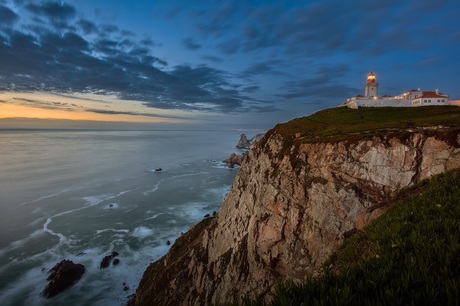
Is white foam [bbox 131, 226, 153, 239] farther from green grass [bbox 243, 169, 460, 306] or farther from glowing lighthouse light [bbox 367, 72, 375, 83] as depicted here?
glowing lighthouse light [bbox 367, 72, 375, 83]

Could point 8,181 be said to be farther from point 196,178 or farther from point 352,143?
point 352,143

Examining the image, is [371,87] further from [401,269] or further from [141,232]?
[401,269]

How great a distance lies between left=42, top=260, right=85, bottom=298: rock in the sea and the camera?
100 feet

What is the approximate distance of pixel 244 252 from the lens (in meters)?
24.1

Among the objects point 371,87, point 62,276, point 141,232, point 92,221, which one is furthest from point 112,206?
point 371,87

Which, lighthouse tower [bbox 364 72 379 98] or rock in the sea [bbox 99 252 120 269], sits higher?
lighthouse tower [bbox 364 72 379 98]

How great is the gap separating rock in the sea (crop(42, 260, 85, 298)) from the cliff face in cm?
1190

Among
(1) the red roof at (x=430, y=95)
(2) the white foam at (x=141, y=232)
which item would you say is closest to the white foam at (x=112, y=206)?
(2) the white foam at (x=141, y=232)

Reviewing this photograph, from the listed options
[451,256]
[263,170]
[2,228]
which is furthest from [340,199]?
[2,228]

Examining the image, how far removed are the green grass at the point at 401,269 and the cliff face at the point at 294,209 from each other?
900 cm

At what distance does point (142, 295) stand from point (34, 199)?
2179 inches

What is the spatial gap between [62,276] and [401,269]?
43.4 m

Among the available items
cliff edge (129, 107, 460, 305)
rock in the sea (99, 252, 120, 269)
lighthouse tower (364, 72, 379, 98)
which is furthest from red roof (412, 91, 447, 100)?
rock in the sea (99, 252, 120, 269)

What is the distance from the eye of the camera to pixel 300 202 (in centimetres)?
2220
